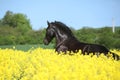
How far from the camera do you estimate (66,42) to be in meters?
10.9

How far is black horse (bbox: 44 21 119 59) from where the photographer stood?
10.3 m

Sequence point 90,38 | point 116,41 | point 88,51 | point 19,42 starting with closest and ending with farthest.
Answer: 1. point 88,51
2. point 116,41
3. point 90,38
4. point 19,42

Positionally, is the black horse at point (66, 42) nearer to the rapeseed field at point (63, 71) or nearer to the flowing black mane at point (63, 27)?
the flowing black mane at point (63, 27)

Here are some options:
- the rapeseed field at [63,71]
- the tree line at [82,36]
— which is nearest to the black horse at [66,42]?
the rapeseed field at [63,71]

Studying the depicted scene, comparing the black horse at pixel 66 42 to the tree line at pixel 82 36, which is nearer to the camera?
the black horse at pixel 66 42

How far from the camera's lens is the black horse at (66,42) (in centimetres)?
1028

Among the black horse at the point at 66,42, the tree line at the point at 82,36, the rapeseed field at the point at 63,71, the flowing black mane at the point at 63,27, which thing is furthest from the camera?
the tree line at the point at 82,36

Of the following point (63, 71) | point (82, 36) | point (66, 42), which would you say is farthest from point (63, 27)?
point (82, 36)

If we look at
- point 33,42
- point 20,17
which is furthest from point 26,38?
point 20,17

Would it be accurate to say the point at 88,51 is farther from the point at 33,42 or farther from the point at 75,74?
the point at 33,42

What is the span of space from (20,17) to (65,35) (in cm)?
6284

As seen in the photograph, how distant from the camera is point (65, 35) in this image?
11023mm

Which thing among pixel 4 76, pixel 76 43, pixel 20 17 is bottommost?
pixel 4 76

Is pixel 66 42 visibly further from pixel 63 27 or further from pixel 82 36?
pixel 82 36
